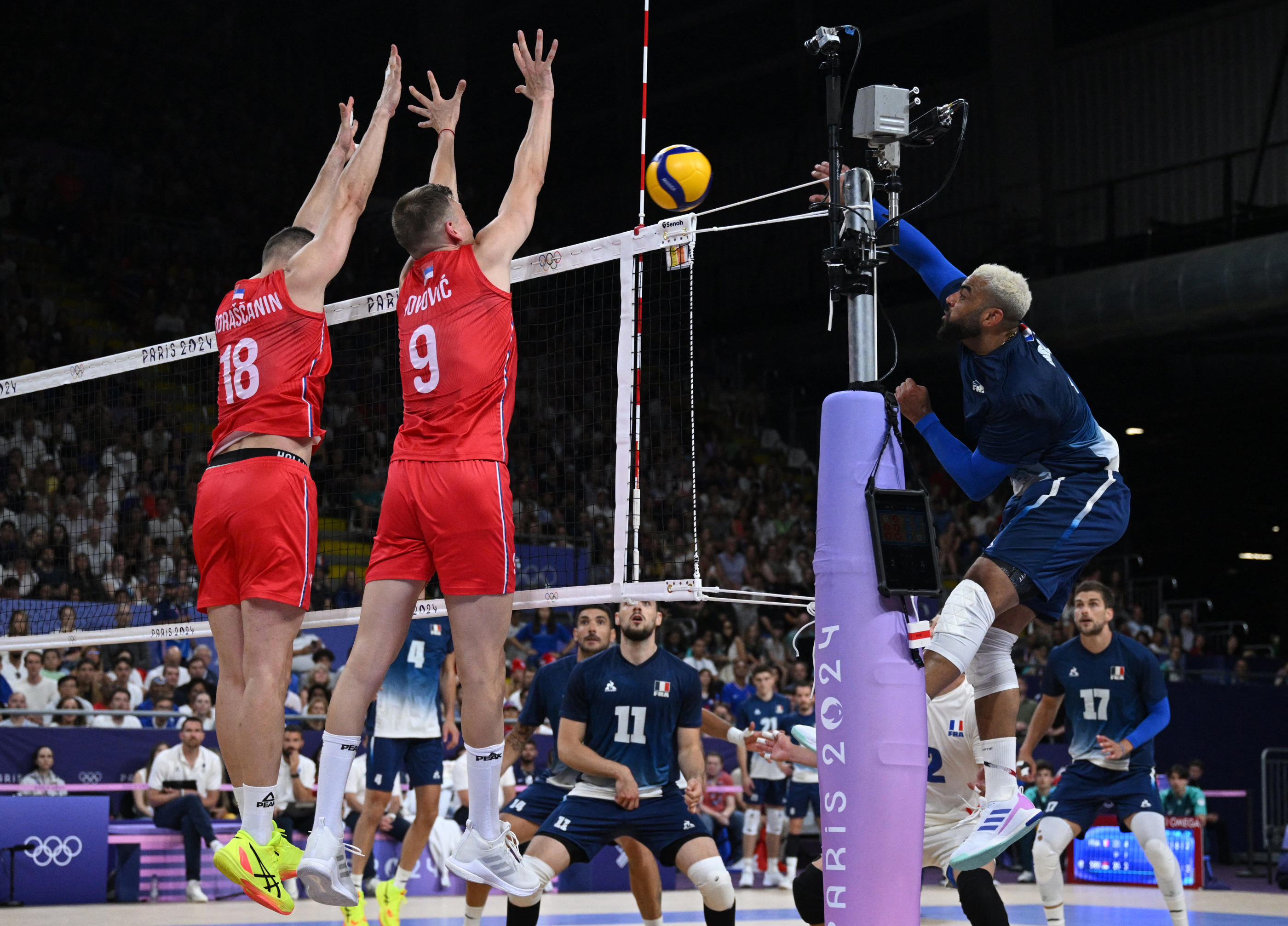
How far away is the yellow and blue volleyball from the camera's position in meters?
7.22

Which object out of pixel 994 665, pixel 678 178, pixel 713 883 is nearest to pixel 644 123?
pixel 678 178

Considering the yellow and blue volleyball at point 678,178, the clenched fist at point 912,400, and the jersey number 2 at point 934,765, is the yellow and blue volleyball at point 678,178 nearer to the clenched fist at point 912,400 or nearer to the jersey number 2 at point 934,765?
the clenched fist at point 912,400

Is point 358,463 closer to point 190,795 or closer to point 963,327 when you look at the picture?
point 190,795

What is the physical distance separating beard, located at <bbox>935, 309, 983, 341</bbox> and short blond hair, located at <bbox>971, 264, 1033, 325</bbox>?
0.30 feet

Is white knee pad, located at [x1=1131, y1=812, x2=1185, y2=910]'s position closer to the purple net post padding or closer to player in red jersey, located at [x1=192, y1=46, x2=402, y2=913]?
the purple net post padding

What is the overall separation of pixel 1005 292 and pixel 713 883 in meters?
3.85

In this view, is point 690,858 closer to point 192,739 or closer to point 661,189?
point 661,189

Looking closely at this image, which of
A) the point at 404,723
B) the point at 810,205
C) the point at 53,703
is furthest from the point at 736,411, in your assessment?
the point at 810,205

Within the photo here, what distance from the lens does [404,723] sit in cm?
1050

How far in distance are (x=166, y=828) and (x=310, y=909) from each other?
72.1 inches

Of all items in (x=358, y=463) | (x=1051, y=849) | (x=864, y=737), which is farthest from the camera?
(x=358, y=463)

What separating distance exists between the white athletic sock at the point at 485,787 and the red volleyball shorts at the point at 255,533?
0.89m

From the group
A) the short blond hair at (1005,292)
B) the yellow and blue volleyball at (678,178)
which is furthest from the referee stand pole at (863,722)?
the yellow and blue volleyball at (678,178)

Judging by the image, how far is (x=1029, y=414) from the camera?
588 centimetres
